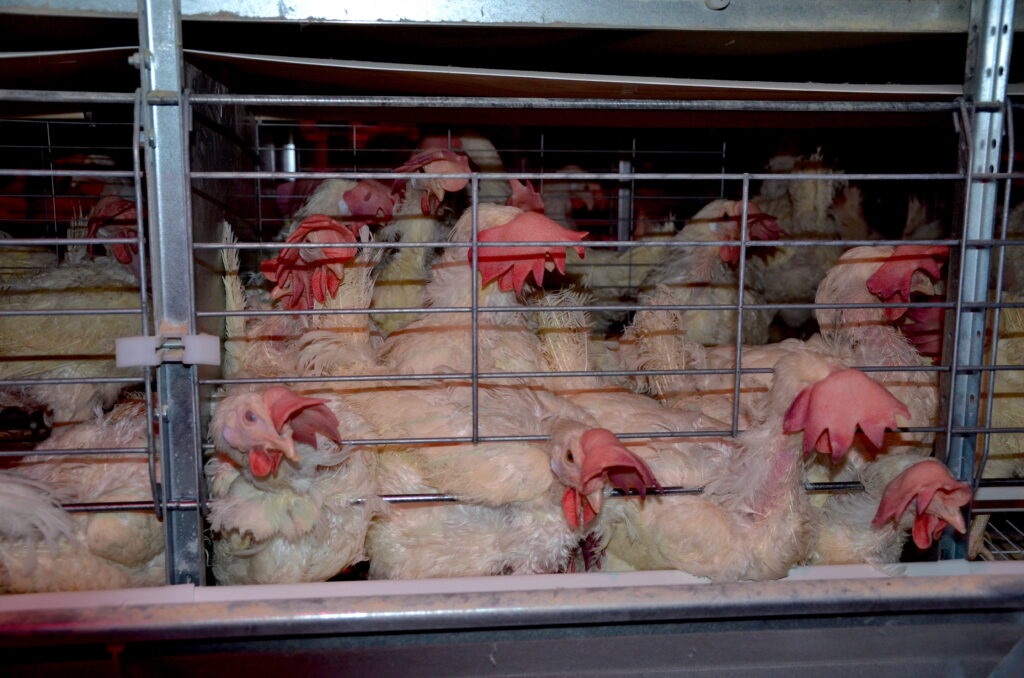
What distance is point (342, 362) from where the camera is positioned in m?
1.80

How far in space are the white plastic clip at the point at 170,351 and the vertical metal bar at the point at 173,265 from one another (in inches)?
1.2

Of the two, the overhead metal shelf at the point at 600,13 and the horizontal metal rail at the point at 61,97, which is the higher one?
the overhead metal shelf at the point at 600,13

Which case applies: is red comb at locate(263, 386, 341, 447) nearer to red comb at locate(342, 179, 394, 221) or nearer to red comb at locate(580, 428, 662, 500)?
red comb at locate(580, 428, 662, 500)

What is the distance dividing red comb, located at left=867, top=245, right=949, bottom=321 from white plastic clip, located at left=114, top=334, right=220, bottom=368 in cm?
150

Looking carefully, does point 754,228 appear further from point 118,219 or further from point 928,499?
point 118,219

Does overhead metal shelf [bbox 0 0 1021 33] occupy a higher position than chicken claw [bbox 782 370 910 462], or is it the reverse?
overhead metal shelf [bbox 0 0 1021 33]

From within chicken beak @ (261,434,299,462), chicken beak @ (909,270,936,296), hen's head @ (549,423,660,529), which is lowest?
hen's head @ (549,423,660,529)

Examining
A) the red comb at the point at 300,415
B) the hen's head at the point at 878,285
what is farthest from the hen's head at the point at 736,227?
the red comb at the point at 300,415

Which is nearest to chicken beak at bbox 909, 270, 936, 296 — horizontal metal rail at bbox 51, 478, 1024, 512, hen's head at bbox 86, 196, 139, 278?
horizontal metal rail at bbox 51, 478, 1024, 512

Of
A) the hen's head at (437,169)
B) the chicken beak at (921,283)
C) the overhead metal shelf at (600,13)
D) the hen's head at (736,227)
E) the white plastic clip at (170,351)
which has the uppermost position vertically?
the overhead metal shelf at (600,13)

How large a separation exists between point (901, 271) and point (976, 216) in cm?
41

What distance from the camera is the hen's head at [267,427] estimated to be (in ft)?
4.26

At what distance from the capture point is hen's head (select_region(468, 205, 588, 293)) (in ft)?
5.23

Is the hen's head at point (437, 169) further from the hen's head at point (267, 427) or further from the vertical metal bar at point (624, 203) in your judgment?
the vertical metal bar at point (624, 203)
